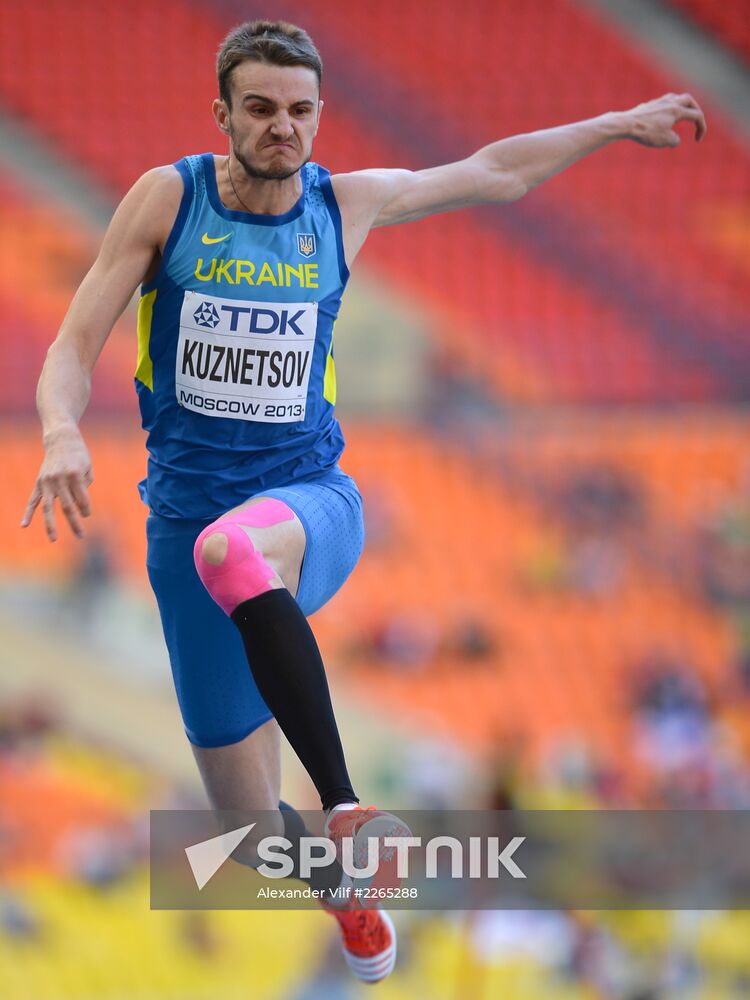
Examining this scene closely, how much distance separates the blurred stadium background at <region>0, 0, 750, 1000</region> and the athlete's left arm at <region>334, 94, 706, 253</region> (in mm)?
5155

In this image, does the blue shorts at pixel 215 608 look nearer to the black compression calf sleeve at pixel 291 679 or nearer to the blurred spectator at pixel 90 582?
the black compression calf sleeve at pixel 291 679

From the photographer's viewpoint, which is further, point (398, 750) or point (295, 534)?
point (398, 750)

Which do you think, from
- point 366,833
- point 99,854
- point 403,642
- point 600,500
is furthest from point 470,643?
point 366,833

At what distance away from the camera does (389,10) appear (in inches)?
417

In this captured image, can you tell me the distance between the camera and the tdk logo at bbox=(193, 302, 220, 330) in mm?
2992

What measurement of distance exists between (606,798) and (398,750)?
4.34 ft

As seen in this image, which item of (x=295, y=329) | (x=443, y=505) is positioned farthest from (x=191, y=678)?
(x=443, y=505)

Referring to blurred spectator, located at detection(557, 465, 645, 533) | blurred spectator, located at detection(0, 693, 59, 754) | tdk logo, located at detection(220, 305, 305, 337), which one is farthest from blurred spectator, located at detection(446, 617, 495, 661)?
tdk logo, located at detection(220, 305, 305, 337)

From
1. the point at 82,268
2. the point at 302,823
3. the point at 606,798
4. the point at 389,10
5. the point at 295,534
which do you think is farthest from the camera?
the point at 389,10

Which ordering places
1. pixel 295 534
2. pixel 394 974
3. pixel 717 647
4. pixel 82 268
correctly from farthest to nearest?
pixel 82 268 → pixel 717 647 → pixel 394 974 → pixel 295 534

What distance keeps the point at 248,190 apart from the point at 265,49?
308 mm

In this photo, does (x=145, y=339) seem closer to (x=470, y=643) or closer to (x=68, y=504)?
(x=68, y=504)

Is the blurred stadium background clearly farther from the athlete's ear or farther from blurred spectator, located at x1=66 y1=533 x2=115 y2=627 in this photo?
the athlete's ear

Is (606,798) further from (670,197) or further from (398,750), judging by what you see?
(670,197)
